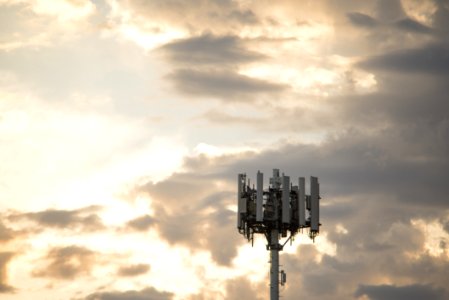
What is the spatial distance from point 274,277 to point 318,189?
38.7 ft

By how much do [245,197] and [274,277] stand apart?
9.71 metres

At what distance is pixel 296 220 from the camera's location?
11225 centimetres

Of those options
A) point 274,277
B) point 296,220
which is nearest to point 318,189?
point 296,220

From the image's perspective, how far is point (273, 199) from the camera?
11194 cm

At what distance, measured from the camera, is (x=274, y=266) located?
111 meters

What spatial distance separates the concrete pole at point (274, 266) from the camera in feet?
359

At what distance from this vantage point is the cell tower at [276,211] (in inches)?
4363

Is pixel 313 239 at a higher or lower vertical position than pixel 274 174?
lower

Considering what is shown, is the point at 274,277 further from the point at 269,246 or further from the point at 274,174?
the point at 274,174

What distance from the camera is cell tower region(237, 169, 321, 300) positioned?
11081cm

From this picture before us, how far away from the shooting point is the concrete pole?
359 ft

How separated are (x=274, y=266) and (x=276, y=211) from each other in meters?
6.27

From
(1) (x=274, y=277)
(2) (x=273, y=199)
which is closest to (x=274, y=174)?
(2) (x=273, y=199)

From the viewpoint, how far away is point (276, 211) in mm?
111375
